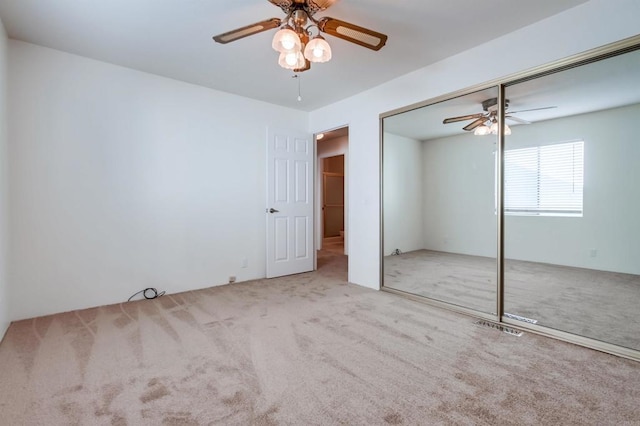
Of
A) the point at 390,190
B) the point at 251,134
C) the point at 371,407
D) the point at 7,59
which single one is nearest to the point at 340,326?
the point at 371,407

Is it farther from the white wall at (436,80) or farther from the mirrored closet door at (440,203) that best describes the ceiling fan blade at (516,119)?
the white wall at (436,80)

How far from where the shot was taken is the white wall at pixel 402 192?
372 centimetres

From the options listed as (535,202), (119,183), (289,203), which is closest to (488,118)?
(535,202)

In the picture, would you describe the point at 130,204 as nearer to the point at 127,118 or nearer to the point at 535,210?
the point at 127,118

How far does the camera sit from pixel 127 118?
10.5 ft

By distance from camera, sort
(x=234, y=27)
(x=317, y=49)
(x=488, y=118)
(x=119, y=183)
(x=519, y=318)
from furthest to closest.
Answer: (x=119, y=183)
(x=488, y=118)
(x=519, y=318)
(x=234, y=27)
(x=317, y=49)

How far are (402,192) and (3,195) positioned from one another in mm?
4048

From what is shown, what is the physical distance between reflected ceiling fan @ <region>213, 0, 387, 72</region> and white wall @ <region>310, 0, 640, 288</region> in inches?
54.7

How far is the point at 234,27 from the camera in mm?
2441

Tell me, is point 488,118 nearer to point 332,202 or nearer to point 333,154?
point 333,154

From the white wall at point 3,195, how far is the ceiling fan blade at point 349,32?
2751 mm

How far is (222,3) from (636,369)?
149 inches

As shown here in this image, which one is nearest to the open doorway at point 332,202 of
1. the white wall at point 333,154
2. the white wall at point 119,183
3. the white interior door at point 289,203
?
the white wall at point 333,154

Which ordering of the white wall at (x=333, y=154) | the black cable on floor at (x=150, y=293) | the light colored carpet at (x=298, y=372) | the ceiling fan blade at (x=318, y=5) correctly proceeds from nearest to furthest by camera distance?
the light colored carpet at (x=298, y=372)
the ceiling fan blade at (x=318, y=5)
the black cable on floor at (x=150, y=293)
the white wall at (x=333, y=154)
